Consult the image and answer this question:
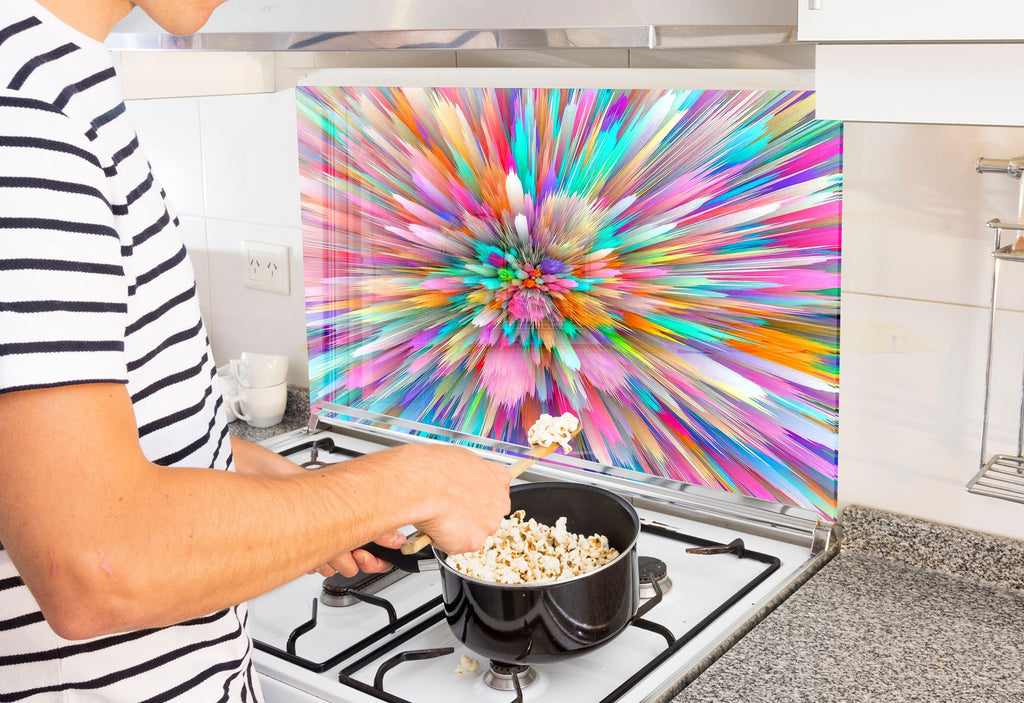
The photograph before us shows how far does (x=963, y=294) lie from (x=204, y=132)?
1265mm

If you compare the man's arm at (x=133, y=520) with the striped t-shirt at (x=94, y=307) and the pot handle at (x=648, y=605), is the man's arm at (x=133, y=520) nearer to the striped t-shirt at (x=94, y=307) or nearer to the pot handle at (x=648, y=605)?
the striped t-shirt at (x=94, y=307)

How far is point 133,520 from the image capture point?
56 centimetres

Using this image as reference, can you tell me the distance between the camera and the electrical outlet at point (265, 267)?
1.73 meters

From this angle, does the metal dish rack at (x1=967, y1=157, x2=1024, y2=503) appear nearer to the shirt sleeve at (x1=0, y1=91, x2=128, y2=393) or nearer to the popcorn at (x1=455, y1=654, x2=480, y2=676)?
the popcorn at (x1=455, y1=654, x2=480, y2=676)

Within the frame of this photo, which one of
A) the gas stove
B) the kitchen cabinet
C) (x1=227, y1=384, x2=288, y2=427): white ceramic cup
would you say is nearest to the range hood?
the kitchen cabinet

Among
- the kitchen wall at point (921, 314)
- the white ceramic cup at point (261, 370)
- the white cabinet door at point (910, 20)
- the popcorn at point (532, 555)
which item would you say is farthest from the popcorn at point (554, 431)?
the white ceramic cup at point (261, 370)

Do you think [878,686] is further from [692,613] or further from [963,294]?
[963,294]

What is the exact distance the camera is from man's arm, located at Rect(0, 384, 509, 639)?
0.53 m

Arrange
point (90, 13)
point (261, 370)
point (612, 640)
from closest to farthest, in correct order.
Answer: point (90, 13) < point (612, 640) < point (261, 370)

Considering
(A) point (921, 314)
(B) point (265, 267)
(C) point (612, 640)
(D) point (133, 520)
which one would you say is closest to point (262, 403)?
(B) point (265, 267)

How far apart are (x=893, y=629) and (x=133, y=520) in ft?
2.74

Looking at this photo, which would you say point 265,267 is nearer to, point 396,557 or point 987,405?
point 396,557

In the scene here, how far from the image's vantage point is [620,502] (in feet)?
3.73

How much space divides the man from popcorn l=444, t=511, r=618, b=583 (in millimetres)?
279
